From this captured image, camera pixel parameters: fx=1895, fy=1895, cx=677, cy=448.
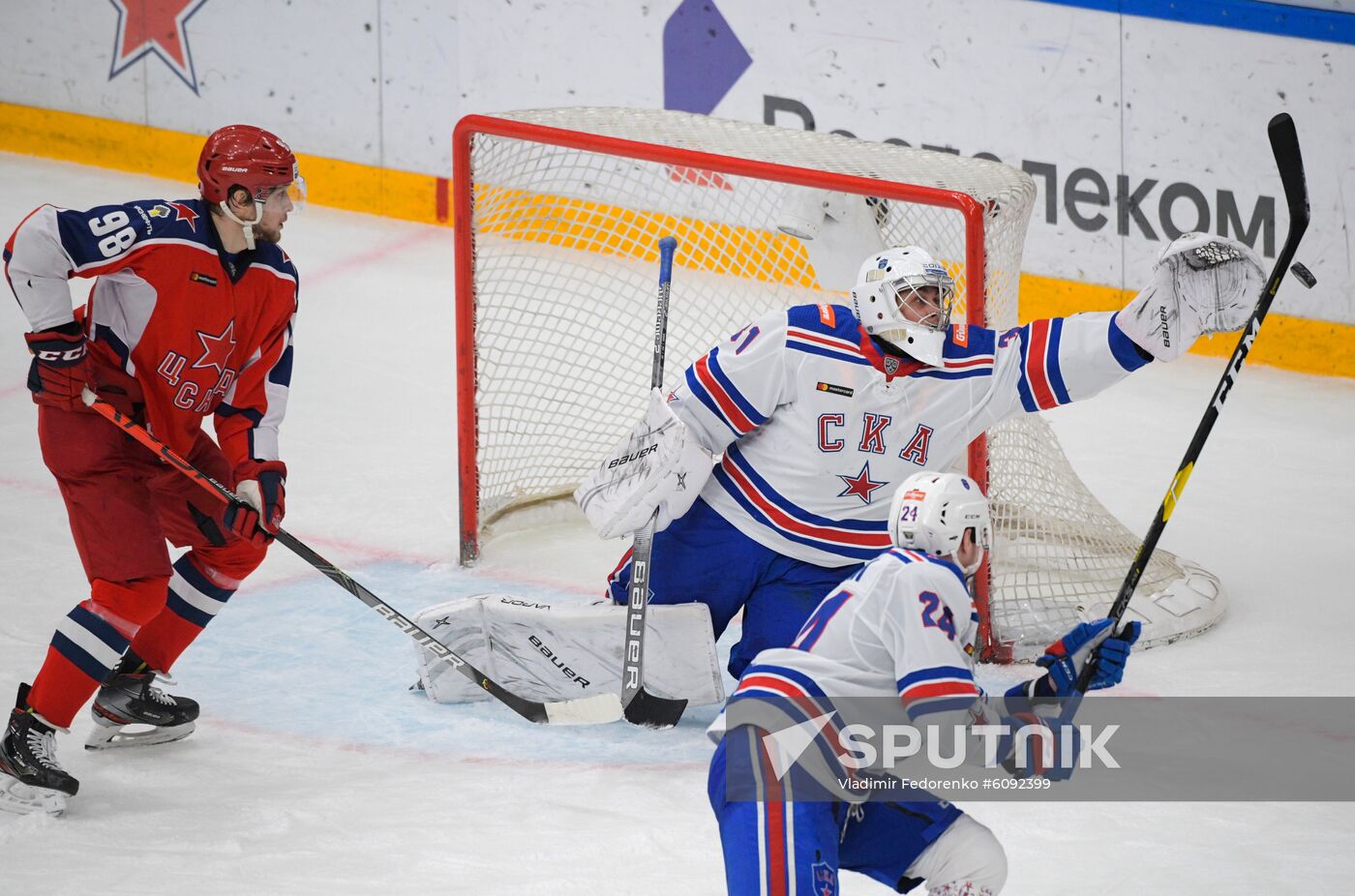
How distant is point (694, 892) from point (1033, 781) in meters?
0.72

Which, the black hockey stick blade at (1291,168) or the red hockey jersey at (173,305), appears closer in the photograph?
the black hockey stick blade at (1291,168)

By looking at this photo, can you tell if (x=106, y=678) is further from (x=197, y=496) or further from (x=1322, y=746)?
(x=1322, y=746)

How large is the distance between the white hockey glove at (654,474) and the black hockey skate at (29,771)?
1054 millimetres

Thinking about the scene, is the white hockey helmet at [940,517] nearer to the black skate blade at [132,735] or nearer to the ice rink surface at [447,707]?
the ice rink surface at [447,707]

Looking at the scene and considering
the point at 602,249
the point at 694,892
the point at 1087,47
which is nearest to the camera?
the point at 694,892

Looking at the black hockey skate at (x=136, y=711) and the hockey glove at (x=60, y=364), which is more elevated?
the hockey glove at (x=60, y=364)

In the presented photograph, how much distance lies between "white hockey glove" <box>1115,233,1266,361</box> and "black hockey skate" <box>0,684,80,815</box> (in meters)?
2.04

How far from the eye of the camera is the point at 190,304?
3303mm

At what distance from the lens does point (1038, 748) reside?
8.29 ft

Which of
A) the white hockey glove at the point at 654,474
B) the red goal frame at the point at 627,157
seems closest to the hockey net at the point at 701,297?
the red goal frame at the point at 627,157

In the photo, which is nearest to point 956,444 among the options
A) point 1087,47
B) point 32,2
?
point 1087,47

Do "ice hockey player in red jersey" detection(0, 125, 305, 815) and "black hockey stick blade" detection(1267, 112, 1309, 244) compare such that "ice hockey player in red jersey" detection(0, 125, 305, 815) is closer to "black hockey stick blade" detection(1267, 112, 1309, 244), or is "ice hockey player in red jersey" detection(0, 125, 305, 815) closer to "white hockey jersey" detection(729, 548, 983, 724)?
"white hockey jersey" detection(729, 548, 983, 724)

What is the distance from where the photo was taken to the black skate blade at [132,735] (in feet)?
11.6

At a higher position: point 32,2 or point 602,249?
point 32,2
